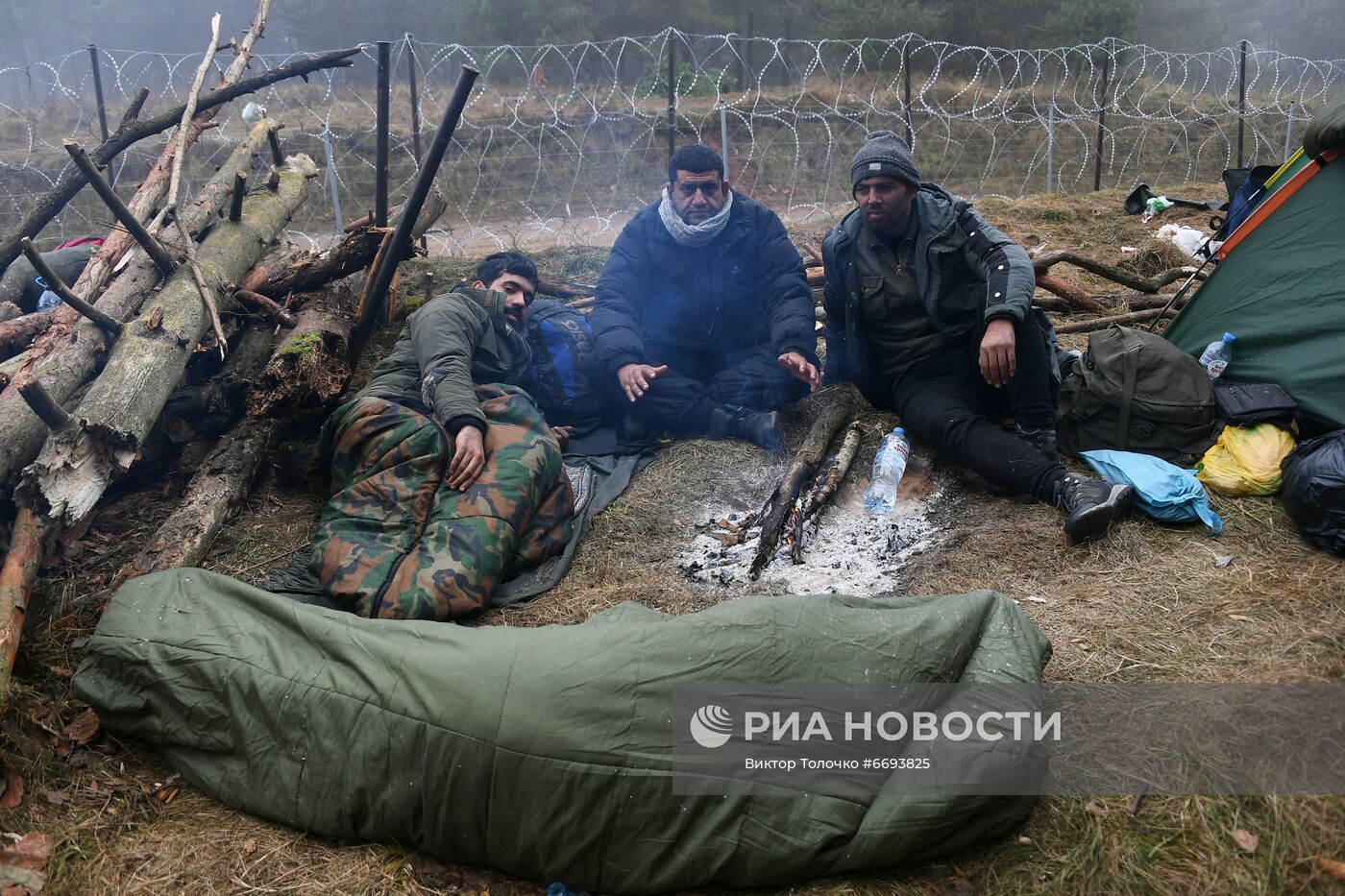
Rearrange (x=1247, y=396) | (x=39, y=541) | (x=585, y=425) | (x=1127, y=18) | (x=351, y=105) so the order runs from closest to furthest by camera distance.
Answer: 1. (x=39, y=541)
2. (x=1247, y=396)
3. (x=585, y=425)
4. (x=351, y=105)
5. (x=1127, y=18)

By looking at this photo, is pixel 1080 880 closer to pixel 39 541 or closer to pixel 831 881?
pixel 831 881

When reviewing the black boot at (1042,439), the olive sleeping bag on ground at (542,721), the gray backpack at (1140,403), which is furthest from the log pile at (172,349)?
the gray backpack at (1140,403)

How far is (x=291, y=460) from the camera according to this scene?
458 cm

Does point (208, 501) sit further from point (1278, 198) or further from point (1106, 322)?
point (1106, 322)

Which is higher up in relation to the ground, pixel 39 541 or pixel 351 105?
pixel 351 105

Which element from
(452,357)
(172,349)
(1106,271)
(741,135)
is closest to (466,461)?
(452,357)

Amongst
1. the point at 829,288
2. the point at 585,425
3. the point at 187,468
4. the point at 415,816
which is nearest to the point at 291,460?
the point at 187,468

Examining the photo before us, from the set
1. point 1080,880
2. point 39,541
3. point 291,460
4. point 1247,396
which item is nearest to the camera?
point 1080,880

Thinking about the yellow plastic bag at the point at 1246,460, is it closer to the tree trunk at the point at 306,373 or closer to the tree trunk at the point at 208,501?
the tree trunk at the point at 306,373

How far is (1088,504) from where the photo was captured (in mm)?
3521

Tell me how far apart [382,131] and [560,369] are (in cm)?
201

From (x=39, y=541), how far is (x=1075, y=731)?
3.71 meters

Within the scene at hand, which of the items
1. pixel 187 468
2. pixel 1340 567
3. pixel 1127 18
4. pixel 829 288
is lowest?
pixel 187 468

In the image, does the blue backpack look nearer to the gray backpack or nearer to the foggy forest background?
the gray backpack
